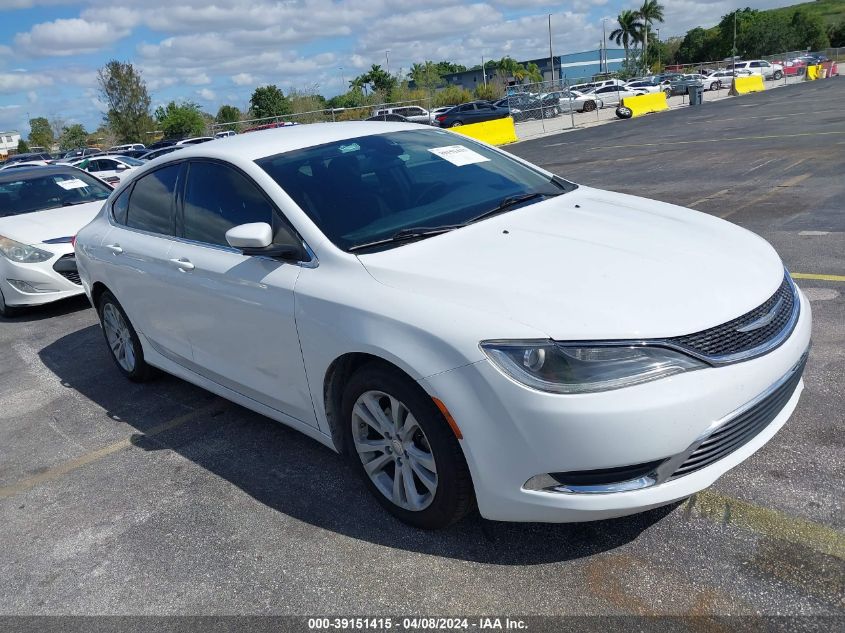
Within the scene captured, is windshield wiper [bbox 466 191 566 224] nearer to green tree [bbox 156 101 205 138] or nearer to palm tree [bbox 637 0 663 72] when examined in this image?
green tree [bbox 156 101 205 138]

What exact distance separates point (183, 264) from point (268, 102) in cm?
6367

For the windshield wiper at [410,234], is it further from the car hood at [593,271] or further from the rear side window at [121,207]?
the rear side window at [121,207]

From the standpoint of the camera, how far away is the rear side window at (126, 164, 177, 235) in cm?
442

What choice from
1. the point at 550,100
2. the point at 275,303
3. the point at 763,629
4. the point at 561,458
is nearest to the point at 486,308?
the point at 561,458

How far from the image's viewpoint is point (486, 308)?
2.65 meters

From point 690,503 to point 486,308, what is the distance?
1300 mm

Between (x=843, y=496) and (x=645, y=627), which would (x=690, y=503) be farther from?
(x=645, y=627)

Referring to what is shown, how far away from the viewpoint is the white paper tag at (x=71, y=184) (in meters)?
8.89

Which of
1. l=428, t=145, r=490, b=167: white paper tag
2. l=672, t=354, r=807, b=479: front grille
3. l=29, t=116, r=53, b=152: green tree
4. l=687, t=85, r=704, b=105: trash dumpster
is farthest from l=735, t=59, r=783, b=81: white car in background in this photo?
l=29, t=116, r=53, b=152: green tree

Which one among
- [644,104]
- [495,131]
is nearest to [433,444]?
[495,131]

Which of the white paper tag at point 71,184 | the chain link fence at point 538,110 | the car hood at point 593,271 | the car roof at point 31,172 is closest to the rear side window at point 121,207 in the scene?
the car hood at point 593,271

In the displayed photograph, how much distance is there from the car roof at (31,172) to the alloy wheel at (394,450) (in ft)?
25.1

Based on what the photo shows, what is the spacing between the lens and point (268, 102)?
209 feet

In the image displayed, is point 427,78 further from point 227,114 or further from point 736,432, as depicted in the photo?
point 736,432
